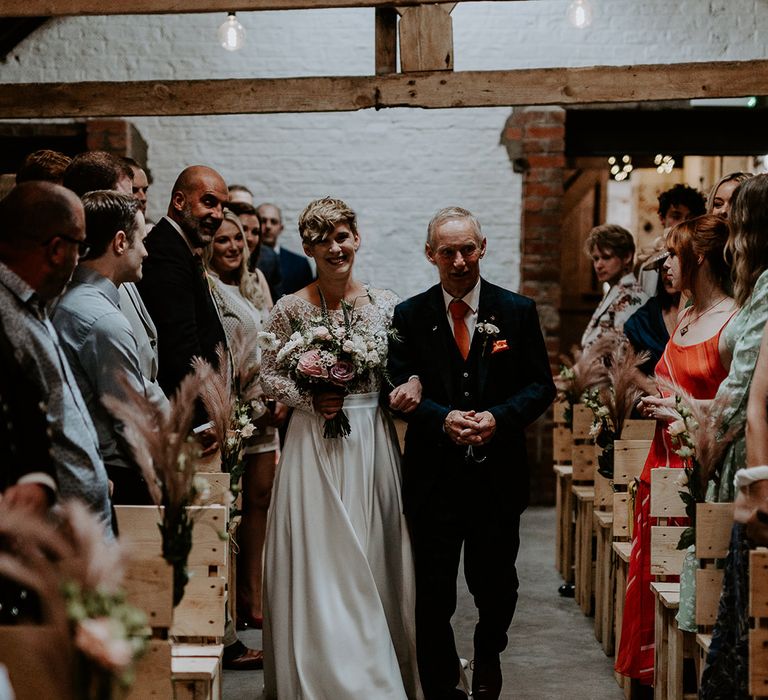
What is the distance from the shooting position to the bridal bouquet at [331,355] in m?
4.27

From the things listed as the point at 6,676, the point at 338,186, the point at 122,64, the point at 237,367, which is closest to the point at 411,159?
the point at 338,186

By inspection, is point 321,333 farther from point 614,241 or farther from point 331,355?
point 614,241

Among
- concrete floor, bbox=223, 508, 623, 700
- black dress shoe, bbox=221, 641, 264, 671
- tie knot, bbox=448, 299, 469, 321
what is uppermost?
tie knot, bbox=448, 299, 469, 321

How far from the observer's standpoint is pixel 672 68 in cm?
606

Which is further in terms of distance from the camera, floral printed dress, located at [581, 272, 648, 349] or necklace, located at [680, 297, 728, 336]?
floral printed dress, located at [581, 272, 648, 349]

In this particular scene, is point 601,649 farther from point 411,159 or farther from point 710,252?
point 411,159

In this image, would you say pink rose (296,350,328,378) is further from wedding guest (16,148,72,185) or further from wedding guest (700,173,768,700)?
wedding guest (700,173,768,700)

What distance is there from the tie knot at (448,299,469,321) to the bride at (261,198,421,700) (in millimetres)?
283

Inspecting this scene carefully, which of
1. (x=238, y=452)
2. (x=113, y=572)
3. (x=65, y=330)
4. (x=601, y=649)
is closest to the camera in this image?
(x=113, y=572)

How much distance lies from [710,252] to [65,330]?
90.5 inches

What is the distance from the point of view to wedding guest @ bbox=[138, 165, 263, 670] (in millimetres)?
4406

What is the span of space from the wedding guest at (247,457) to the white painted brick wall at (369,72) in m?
3.51

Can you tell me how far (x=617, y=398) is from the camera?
17.2 ft

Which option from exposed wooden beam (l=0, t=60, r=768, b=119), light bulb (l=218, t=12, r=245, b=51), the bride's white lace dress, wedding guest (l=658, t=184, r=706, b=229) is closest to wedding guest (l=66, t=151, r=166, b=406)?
the bride's white lace dress
